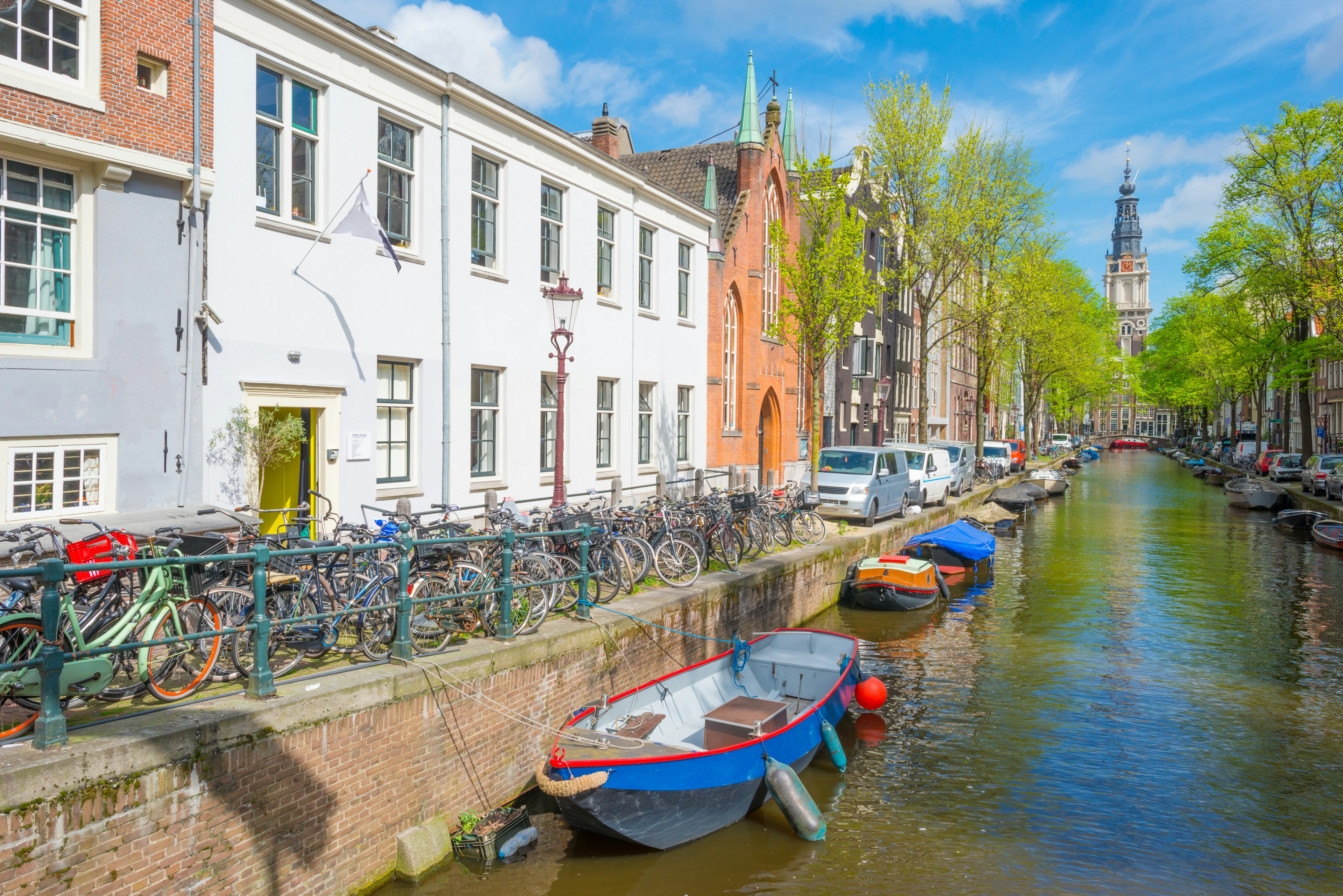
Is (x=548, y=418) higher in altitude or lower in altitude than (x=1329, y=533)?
higher

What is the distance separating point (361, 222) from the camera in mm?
12008

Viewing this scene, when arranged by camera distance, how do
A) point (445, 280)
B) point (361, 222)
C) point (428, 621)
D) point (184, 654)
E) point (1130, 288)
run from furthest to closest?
point (1130, 288) < point (445, 280) < point (361, 222) < point (428, 621) < point (184, 654)

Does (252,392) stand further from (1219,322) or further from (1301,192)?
(1219,322)

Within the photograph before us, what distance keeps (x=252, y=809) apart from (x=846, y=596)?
1452cm

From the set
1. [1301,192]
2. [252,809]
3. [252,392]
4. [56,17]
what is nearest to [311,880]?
[252,809]

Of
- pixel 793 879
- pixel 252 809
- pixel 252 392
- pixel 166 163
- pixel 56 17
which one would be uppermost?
pixel 56 17

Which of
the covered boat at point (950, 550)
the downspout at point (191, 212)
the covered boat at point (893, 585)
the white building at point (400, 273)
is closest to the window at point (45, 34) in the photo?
the downspout at point (191, 212)

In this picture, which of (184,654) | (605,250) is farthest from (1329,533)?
(184,654)

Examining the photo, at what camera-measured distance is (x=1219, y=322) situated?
167 feet

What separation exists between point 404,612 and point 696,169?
2214 cm

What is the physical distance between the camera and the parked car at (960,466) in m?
32.5

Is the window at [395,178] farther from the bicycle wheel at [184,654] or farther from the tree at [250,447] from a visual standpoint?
the bicycle wheel at [184,654]

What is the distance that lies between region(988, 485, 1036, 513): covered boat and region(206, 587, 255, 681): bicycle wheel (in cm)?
3210

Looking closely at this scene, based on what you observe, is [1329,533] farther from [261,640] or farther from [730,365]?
[261,640]
